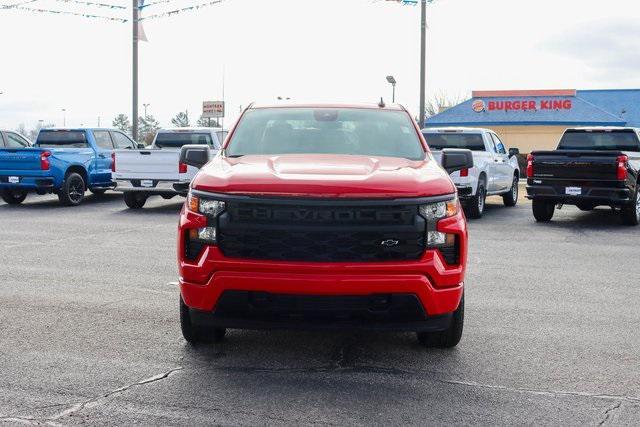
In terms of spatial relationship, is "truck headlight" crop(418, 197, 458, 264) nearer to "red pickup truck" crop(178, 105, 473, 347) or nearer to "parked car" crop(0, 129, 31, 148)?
"red pickup truck" crop(178, 105, 473, 347)

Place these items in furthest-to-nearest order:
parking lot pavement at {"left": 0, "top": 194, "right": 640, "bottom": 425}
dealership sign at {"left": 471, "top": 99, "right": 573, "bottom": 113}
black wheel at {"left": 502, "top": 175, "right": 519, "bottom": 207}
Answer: dealership sign at {"left": 471, "top": 99, "right": 573, "bottom": 113} → black wheel at {"left": 502, "top": 175, "right": 519, "bottom": 207} → parking lot pavement at {"left": 0, "top": 194, "right": 640, "bottom": 425}

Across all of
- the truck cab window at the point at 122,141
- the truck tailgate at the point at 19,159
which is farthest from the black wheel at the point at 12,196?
the truck cab window at the point at 122,141

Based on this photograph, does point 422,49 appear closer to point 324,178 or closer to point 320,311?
point 324,178

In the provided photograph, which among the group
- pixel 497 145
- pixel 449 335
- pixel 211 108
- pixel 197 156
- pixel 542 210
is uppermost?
pixel 211 108

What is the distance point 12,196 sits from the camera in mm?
20047

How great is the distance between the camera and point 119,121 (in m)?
157

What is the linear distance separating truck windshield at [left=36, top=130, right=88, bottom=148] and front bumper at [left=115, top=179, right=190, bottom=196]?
2.93 meters

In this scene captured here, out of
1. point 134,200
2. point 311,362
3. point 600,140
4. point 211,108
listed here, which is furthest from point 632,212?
point 211,108

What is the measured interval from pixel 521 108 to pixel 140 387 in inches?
1831

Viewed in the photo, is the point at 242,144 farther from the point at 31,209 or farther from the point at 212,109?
the point at 212,109

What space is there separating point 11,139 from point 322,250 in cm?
1875

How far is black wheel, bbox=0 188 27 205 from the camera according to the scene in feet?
65.2

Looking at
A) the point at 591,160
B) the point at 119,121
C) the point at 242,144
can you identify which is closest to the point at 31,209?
the point at 591,160

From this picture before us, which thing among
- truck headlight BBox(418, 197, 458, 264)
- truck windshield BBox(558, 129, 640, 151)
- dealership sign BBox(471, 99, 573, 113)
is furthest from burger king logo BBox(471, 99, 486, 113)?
truck headlight BBox(418, 197, 458, 264)
